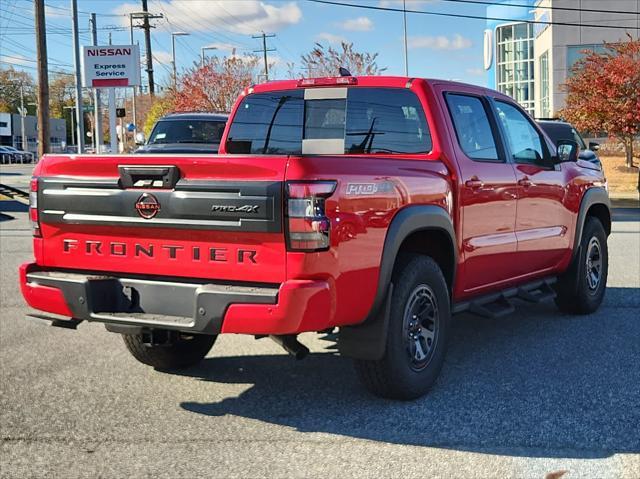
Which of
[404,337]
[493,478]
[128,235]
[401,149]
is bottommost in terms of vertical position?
[493,478]

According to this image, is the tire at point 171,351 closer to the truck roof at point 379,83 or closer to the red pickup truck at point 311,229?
the red pickup truck at point 311,229

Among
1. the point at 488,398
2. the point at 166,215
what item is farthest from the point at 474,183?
the point at 166,215

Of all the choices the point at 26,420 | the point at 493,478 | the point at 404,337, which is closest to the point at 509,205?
the point at 404,337

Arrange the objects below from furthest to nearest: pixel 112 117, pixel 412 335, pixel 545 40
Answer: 1. pixel 545 40
2. pixel 112 117
3. pixel 412 335

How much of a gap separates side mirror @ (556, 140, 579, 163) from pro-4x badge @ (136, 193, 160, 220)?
385cm

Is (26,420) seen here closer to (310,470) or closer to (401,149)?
(310,470)

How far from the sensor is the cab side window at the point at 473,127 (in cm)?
588

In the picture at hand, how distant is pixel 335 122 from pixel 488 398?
2246mm

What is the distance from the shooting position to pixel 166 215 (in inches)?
177

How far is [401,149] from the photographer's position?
225 inches

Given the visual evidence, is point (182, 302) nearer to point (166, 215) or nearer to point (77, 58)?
point (166, 215)

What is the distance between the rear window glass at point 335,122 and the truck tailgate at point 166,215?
168 cm

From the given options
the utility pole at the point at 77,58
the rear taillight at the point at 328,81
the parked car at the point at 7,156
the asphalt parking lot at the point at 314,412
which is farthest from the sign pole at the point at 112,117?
the parked car at the point at 7,156

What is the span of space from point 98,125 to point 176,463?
30.9m
